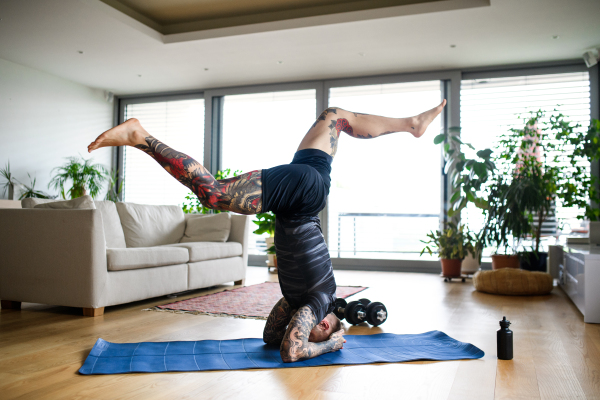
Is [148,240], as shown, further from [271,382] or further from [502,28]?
[502,28]

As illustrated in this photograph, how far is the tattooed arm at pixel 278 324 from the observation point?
2344mm

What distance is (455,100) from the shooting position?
6281 mm

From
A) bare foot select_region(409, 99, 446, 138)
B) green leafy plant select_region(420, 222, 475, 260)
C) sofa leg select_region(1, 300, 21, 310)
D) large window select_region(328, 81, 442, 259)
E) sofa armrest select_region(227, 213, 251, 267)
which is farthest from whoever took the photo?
large window select_region(328, 81, 442, 259)

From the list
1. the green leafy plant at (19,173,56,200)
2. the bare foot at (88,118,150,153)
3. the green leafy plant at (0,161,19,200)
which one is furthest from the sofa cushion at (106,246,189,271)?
the green leafy plant at (0,161,19,200)

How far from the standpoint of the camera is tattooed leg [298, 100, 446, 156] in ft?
7.59

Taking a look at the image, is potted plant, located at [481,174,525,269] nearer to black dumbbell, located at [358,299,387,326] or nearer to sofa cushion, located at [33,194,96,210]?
black dumbbell, located at [358,299,387,326]

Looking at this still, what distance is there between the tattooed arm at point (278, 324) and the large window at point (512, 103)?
4.35 m

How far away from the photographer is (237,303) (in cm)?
366

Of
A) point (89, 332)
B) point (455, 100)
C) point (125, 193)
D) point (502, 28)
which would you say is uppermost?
point (502, 28)

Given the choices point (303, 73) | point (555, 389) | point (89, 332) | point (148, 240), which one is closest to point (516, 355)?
point (555, 389)

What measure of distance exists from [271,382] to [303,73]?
5.38 meters

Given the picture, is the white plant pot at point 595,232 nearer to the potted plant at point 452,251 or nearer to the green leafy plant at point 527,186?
the green leafy plant at point 527,186

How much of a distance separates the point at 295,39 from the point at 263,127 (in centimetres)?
216

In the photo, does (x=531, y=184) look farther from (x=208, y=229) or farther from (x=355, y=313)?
(x=208, y=229)
